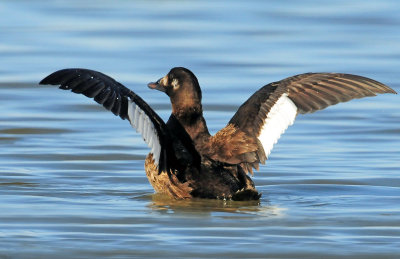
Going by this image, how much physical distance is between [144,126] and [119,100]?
0.26 meters

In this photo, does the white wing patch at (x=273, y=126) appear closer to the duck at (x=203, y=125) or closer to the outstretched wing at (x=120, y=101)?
the duck at (x=203, y=125)

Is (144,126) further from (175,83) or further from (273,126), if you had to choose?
(273,126)

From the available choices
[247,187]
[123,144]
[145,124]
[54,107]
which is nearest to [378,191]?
[247,187]

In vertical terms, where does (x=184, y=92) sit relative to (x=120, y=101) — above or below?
above

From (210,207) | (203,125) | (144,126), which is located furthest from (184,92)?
(210,207)

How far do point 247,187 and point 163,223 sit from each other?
1.05 metres

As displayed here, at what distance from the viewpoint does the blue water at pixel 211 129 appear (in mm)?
7148

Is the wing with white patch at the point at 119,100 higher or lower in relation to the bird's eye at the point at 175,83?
lower

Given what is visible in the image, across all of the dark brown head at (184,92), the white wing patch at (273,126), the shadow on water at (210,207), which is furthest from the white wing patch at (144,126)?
the white wing patch at (273,126)

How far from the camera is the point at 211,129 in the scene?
1184 cm

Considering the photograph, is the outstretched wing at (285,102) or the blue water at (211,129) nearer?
the blue water at (211,129)

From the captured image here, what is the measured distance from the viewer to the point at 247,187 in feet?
27.6

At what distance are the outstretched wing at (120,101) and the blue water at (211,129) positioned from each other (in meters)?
0.51

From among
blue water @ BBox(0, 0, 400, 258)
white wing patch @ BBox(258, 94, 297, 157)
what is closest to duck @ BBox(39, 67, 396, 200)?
white wing patch @ BBox(258, 94, 297, 157)
